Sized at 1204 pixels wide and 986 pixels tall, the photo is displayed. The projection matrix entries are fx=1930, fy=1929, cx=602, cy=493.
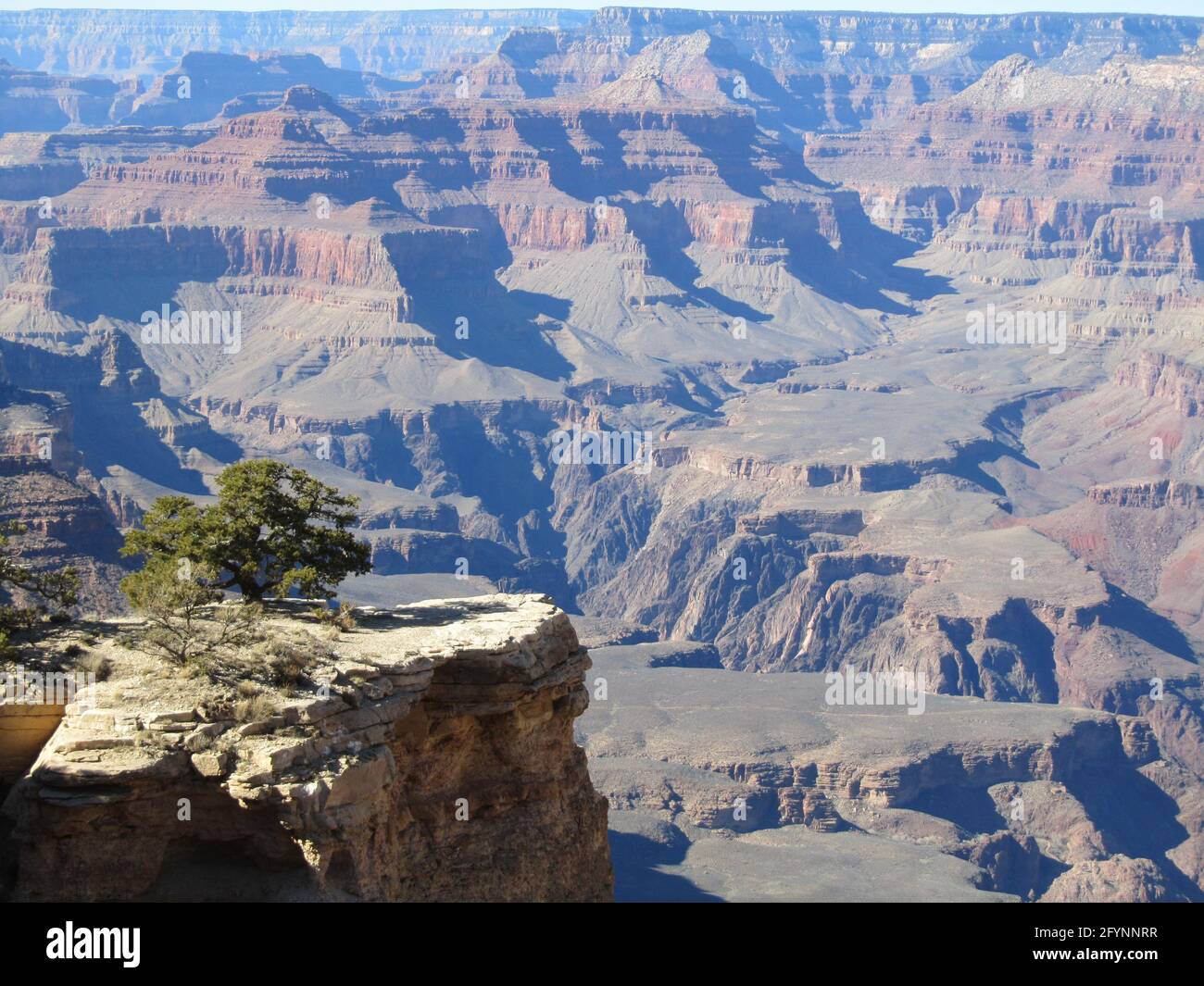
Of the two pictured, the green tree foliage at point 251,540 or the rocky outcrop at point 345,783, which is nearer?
the rocky outcrop at point 345,783

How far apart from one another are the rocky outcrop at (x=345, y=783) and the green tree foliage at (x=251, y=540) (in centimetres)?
169

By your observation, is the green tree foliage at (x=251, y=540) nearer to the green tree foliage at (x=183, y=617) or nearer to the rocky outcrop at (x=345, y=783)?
the green tree foliage at (x=183, y=617)

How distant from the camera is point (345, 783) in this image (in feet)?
78.6

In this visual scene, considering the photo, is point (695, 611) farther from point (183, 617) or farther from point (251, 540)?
point (183, 617)

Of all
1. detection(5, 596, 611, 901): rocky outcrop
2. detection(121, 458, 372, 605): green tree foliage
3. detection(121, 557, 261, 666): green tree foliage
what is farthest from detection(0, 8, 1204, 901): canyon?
detection(121, 557, 261, 666): green tree foliage

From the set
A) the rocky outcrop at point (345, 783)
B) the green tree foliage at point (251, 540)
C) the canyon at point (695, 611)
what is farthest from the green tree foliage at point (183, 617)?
the canyon at point (695, 611)

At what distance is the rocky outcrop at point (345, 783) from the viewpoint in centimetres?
2348

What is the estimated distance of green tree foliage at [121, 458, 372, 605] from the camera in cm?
2948

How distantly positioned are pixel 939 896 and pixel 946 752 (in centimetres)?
2694

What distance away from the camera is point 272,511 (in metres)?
30.2

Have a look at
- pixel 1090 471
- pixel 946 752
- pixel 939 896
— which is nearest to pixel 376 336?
pixel 1090 471

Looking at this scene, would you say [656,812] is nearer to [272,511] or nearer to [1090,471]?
[272,511]

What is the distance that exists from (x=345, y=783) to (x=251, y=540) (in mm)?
6817

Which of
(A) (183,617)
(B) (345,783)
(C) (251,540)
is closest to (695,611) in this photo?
(C) (251,540)
